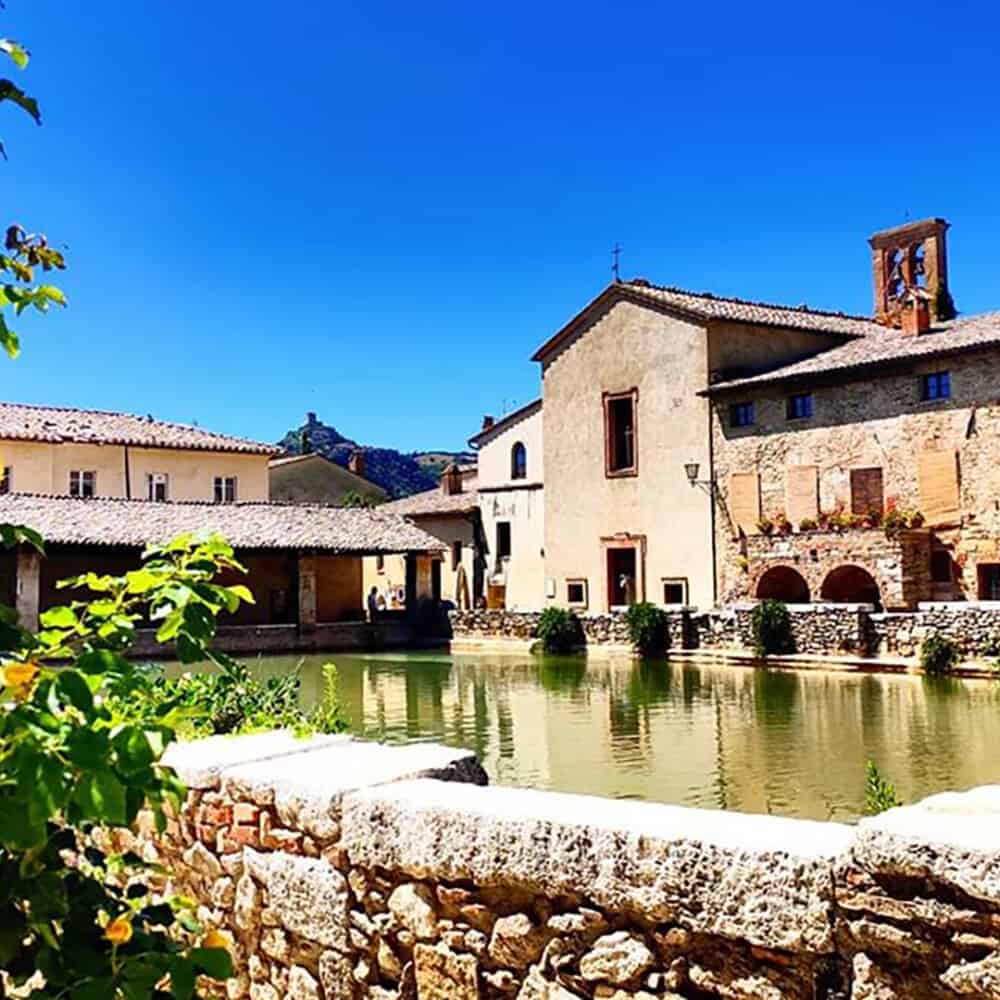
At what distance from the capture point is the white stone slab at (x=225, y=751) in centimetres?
397

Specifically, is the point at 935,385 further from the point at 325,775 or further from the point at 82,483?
the point at 82,483

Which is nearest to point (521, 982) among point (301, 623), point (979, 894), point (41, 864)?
point (979, 894)

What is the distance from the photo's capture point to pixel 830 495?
26172 mm

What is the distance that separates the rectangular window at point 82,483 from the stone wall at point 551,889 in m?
35.1

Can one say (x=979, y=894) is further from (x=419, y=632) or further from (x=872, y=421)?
(x=419, y=632)

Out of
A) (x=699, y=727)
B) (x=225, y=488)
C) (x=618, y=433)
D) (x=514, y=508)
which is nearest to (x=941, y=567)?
(x=618, y=433)

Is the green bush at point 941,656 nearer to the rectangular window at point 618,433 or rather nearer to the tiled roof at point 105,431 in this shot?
the rectangular window at point 618,433

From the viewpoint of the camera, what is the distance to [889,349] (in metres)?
25.7

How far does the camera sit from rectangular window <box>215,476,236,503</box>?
131ft

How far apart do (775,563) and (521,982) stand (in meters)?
24.4

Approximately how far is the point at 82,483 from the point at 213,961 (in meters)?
37.5

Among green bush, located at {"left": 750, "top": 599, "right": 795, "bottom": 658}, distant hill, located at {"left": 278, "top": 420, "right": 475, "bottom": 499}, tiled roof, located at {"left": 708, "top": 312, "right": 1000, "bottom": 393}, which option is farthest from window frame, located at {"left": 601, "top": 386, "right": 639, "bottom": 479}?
distant hill, located at {"left": 278, "top": 420, "right": 475, "bottom": 499}

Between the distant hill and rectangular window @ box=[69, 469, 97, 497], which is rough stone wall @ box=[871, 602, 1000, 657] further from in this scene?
the distant hill

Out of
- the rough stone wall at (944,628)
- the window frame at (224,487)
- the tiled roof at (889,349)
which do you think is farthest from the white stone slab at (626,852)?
the window frame at (224,487)
